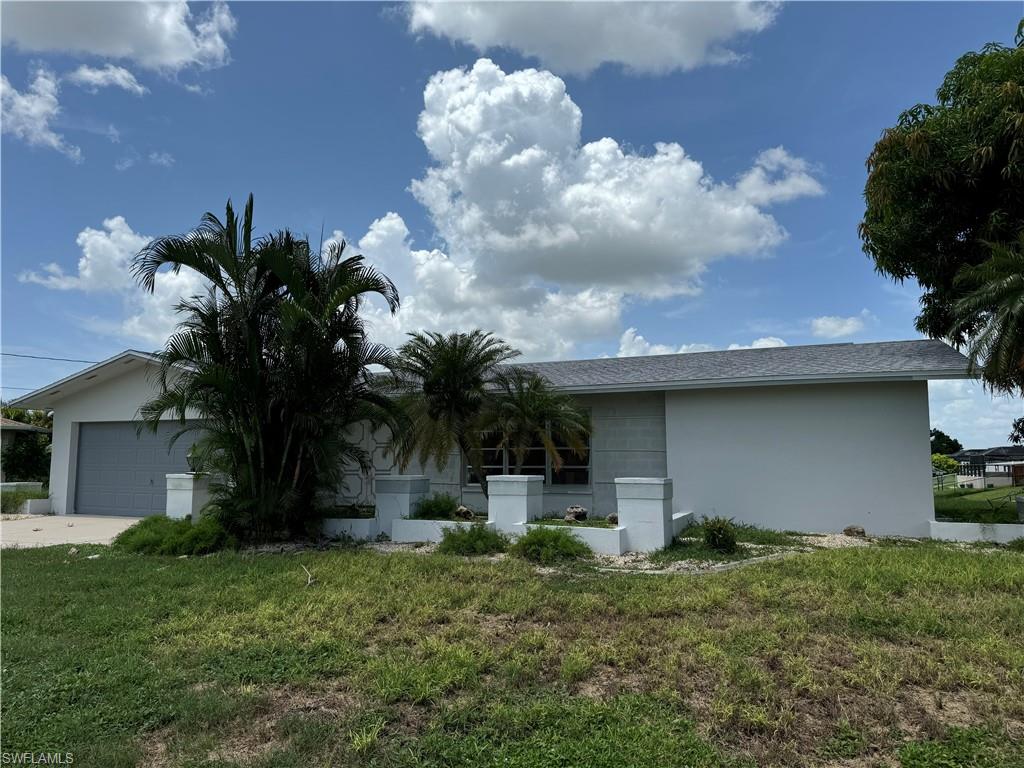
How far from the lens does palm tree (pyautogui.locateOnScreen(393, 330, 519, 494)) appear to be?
12.2m

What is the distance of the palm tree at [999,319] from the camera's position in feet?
31.2

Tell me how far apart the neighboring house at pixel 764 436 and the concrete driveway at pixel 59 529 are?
404 centimetres

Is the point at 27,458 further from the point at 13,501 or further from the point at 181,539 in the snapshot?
the point at 181,539

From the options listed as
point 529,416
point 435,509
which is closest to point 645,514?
point 529,416

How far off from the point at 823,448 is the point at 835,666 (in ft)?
25.7

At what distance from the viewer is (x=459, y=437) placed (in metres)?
12.4

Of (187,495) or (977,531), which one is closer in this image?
(977,531)

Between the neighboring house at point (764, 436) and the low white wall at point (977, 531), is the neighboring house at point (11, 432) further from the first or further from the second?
the low white wall at point (977, 531)

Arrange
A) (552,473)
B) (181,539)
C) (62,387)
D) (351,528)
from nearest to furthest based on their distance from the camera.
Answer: (181,539) → (351,528) → (552,473) → (62,387)

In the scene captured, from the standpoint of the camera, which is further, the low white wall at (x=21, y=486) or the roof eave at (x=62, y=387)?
the low white wall at (x=21, y=486)

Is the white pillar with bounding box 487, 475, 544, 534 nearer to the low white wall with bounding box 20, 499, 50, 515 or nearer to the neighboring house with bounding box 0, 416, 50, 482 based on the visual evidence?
the low white wall with bounding box 20, 499, 50, 515

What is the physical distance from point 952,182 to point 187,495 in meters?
16.5

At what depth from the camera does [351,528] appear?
11305 millimetres

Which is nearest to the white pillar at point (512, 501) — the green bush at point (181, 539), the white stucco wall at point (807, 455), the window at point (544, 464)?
the window at point (544, 464)
